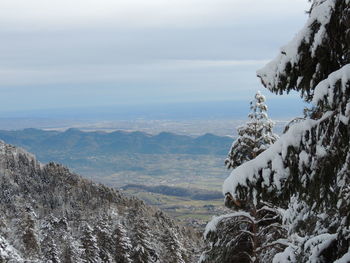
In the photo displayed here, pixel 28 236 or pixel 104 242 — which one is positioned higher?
pixel 28 236

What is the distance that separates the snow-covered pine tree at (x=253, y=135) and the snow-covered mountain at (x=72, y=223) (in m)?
16.5

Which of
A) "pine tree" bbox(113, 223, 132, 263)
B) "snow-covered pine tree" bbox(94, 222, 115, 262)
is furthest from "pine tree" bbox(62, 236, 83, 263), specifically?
"pine tree" bbox(113, 223, 132, 263)

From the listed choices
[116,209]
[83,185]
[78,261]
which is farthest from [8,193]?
[78,261]

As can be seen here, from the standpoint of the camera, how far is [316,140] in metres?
5.48

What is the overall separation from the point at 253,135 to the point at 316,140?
29.4 ft

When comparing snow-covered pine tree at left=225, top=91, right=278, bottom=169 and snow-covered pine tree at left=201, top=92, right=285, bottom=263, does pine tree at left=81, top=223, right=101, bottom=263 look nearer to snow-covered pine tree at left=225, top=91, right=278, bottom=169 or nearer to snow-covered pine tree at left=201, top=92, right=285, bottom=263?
snow-covered pine tree at left=201, top=92, right=285, bottom=263

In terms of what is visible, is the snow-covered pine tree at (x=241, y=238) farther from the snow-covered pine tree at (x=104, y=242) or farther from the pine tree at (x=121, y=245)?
the snow-covered pine tree at (x=104, y=242)

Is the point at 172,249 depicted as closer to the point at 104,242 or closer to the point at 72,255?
the point at 72,255

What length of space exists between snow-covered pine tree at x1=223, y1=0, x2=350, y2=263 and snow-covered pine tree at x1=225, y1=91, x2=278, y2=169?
25.1 ft

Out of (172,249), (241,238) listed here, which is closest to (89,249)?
(172,249)

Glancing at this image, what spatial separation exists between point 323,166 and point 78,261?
5980 cm

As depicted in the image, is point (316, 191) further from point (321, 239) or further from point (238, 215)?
point (238, 215)

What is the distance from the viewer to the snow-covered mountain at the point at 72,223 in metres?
57.1

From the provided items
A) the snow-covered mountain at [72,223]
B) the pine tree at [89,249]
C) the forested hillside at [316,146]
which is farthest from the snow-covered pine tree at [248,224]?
the pine tree at [89,249]
